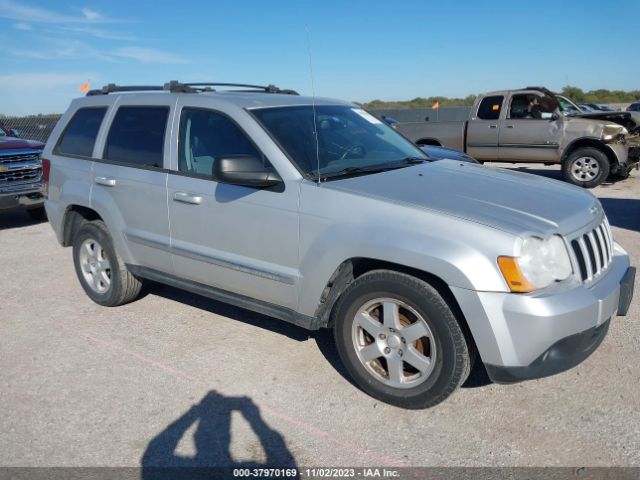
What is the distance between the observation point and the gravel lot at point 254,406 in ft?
9.75

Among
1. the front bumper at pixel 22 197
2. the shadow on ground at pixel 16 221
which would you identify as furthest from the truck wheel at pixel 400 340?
the shadow on ground at pixel 16 221

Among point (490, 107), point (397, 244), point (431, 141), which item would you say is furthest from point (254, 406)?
point (490, 107)

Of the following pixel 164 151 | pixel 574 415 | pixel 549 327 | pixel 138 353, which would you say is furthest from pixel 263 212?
pixel 574 415

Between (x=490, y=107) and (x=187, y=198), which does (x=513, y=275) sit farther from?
(x=490, y=107)

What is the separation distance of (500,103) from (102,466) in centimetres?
1050

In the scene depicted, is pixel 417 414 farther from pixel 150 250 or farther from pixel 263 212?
pixel 150 250

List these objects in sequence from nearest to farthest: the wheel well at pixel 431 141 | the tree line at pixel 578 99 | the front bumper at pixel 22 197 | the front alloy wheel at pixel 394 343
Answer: the front alloy wheel at pixel 394 343 → the front bumper at pixel 22 197 → the wheel well at pixel 431 141 → the tree line at pixel 578 99

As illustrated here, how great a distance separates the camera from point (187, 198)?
4.07m

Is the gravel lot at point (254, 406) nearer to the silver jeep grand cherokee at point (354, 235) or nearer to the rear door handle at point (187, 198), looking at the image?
the silver jeep grand cherokee at point (354, 235)

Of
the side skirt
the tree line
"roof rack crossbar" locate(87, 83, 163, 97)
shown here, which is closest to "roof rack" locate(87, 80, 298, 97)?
"roof rack crossbar" locate(87, 83, 163, 97)

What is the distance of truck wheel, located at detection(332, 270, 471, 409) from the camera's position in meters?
3.04

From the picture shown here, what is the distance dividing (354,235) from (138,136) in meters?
2.26

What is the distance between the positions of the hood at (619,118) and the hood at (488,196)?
26.9 ft

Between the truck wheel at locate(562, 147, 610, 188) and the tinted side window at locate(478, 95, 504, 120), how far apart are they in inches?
65.9
